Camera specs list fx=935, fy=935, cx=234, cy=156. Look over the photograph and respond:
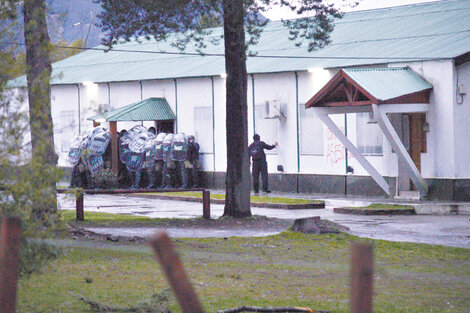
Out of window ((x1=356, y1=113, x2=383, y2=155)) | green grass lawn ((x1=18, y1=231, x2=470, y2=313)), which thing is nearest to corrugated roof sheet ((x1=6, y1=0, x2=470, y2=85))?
window ((x1=356, y1=113, x2=383, y2=155))

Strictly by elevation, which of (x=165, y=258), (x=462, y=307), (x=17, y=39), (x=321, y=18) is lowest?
(x=462, y=307)

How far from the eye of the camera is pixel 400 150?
25594mm

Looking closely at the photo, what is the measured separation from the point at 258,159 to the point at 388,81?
5989 millimetres

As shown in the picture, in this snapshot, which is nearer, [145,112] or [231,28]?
[231,28]

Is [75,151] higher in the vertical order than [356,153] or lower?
higher

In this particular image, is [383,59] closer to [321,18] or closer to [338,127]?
[338,127]

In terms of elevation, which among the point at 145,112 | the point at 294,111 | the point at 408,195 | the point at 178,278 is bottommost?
the point at 408,195

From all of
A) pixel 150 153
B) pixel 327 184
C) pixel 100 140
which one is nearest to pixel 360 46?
pixel 327 184

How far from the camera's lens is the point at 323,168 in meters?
30.7

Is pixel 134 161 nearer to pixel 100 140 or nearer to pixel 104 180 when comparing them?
pixel 104 180

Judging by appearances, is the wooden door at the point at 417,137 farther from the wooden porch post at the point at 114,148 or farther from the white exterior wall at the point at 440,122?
the wooden porch post at the point at 114,148

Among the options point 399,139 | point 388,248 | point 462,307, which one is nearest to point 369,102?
point 399,139

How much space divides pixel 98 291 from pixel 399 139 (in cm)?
1718

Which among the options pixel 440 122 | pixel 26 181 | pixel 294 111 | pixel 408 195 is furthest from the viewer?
pixel 294 111
